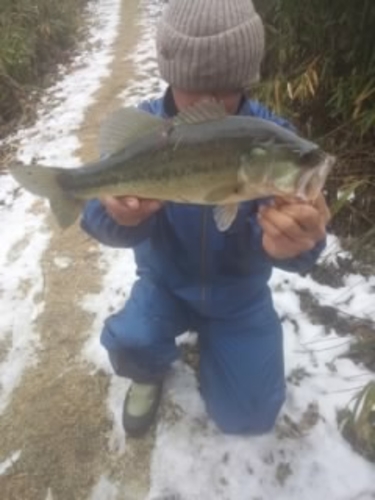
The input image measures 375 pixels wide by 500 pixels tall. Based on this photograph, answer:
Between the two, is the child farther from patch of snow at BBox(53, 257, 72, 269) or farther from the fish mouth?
patch of snow at BBox(53, 257, 72, 269)

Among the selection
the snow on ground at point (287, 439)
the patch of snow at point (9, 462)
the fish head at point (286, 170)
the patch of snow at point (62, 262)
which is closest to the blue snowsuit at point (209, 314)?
the snow on ground at point (287, 439)

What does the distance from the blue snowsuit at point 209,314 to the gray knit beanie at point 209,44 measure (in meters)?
0.36

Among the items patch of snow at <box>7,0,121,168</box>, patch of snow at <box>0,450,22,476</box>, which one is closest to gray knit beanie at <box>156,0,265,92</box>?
patch of snow at <box>0,450,22,476</box>

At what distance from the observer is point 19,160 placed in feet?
17.1

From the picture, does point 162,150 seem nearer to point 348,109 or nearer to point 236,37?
point 236,37

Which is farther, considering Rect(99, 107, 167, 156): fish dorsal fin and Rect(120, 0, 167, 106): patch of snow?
Rect(120, 0, 167, 106): patch of snow

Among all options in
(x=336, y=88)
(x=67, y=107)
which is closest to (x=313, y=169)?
(x=336, y=88)

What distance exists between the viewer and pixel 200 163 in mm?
1509

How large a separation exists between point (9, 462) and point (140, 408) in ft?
1.92

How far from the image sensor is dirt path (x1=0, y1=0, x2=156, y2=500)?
2.38 m

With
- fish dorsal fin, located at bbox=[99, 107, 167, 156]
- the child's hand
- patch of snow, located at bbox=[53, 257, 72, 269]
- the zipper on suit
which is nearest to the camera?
fish dorsal fin, located at bbox=[99, 107, 167, 156]

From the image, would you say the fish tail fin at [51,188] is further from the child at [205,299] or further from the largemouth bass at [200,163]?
the child at [205,299]

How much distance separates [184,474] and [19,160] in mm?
3639

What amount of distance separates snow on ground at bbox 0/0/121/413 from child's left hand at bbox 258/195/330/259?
1719 millimetres
